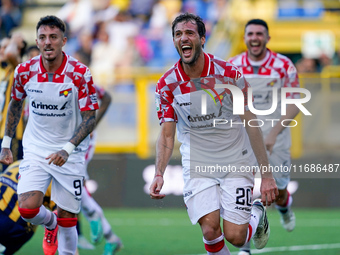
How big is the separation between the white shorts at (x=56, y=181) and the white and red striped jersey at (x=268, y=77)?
2.40 metres

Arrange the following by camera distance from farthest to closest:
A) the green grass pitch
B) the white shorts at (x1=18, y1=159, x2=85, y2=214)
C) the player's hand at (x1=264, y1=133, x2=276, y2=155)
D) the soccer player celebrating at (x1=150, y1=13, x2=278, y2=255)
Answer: the green grass pitch < the player's hand at (x1=264, y1=133, x2=276, y2=155) < the white shorts at (x1=18, y1=159, x2=85, y2=214) < the soccer player celebrating at (x1=150, y1=13, x2=278, y2=255)

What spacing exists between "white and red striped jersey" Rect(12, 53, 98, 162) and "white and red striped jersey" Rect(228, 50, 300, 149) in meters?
2.11

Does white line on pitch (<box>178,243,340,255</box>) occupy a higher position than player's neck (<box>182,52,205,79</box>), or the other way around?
player's neck (<box>182,52,205,79</box>)

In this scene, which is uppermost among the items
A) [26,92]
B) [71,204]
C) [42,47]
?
[42,47]

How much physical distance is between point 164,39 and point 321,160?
568cm

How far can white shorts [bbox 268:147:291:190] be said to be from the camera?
8039mm

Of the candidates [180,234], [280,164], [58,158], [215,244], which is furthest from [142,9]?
[215,244]

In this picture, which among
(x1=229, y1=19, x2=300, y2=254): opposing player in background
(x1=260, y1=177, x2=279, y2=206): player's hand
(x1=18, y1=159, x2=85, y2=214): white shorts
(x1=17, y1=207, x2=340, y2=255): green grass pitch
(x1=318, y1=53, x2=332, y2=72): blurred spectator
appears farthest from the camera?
(x1=318, y1=53, x2=332, y2=72): blurred spectator

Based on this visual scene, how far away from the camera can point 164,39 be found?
653 inches

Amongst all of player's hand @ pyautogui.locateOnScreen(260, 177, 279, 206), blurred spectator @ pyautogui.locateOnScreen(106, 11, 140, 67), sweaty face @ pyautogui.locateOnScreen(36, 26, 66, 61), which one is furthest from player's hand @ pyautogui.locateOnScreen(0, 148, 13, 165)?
blurred spectator @ pyautogui.locateOnScreen(106, 11, 140, 67)

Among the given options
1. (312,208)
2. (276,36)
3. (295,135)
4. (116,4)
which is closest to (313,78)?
(295,135)

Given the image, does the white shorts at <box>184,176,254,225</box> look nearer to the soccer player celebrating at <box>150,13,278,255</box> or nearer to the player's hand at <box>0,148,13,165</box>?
the soccer player celebrating at <box>150,13,278,255</box>

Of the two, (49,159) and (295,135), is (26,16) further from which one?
(49,159)

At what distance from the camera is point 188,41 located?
5688 millimetres
